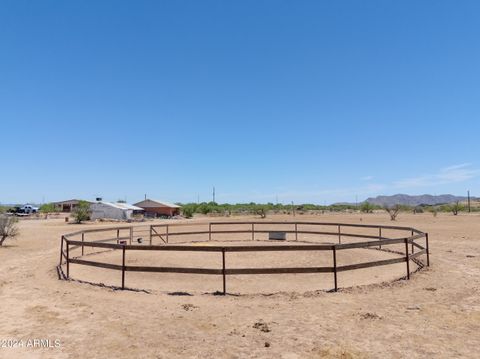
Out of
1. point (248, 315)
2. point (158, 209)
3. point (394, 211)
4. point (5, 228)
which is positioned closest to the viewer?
point (248, 315)

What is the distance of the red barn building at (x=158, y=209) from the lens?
75.3m

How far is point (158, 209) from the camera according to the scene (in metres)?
76.8

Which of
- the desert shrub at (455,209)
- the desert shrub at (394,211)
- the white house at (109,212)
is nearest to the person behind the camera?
the desert shrub at (394,211)

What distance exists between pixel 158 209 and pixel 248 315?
71709mm

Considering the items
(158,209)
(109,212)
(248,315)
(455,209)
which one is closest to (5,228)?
(248,315)

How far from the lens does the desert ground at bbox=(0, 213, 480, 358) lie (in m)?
5.40

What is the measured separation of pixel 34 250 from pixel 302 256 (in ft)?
42.0

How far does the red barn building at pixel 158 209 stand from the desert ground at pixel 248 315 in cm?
6401

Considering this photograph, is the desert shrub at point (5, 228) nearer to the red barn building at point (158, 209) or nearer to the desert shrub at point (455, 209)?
the red barn building at point (158, 209)

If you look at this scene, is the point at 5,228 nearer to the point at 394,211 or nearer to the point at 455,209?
the point at 394,211

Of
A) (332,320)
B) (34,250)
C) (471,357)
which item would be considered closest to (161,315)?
(332,320)

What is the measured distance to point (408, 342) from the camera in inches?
221

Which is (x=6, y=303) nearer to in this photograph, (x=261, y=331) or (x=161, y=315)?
(x=161, y=315)

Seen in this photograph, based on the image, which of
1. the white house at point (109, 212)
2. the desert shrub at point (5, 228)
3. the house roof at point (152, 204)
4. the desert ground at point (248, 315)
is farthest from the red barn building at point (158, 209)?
the desert ground at point (248, 315)
